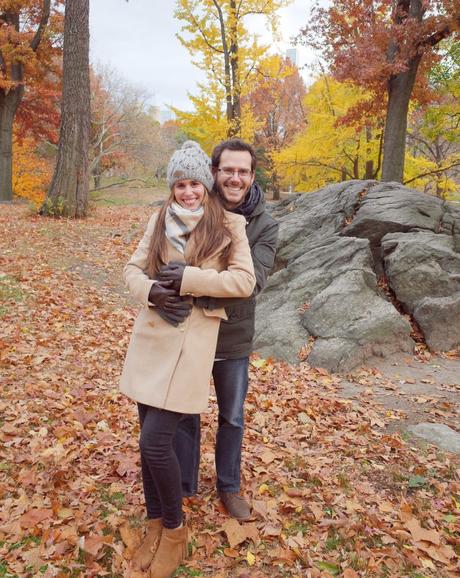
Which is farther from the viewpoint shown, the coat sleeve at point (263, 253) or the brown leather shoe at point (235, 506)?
the brown leather shoe at point (235, 506)

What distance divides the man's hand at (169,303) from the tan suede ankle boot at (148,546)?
4.23 ft

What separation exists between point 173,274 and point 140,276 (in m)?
0.26

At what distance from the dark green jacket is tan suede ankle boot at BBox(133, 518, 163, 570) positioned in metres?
1.09

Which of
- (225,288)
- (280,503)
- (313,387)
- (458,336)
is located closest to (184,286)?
(225,288)

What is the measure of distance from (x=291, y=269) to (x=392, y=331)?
247 cm

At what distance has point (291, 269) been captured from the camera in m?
8.40

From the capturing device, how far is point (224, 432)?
3.03 metres

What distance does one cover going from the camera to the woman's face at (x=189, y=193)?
253 centimetres

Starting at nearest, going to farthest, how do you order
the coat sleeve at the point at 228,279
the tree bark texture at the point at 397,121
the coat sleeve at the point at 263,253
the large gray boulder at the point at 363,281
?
the coat sleeve at the point at 228,279
the coat sleeve at the point at 263,253
the large gray boulder at the point at 363,281
the tree bark texture at the point at 397,121

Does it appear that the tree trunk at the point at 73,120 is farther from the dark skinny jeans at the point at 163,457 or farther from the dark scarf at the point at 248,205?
the dark skinny jeans at the point at 163,457

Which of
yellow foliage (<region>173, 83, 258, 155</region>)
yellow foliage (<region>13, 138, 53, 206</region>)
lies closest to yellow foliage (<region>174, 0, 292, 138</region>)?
yellow foliage (<region>173, 83, 258, 155</region>)

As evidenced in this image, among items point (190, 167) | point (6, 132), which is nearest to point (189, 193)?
point (190, 167)

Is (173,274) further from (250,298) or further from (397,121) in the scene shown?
(397,121)

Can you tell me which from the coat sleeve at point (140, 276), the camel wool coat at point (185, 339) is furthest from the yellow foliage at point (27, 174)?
the camel wool coat at point (185, 339)
